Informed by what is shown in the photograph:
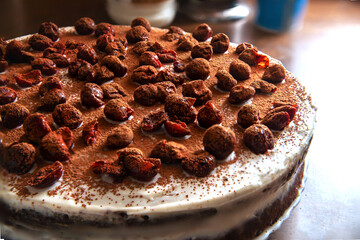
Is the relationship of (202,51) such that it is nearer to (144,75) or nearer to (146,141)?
(144,75)

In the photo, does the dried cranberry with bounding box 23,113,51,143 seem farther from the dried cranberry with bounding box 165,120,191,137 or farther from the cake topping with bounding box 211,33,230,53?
the cake topping with bounding box 211,33,230,53

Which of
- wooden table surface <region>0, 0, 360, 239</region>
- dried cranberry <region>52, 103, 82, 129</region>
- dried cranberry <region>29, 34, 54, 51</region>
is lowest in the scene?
wooden table surface <region>0, 0, 360, 239</region>

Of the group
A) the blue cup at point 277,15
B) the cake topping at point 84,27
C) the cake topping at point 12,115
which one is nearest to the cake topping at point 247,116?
the cake topping at point 12,115

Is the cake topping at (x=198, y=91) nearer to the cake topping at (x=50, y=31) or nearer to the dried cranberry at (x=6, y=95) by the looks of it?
the dried cranberry at (x=6, y=95)

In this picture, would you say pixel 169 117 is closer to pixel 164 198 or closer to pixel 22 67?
pixel 164 198

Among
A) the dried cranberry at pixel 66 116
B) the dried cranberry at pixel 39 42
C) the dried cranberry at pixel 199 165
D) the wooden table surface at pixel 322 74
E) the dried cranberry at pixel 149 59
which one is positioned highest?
the dried cranberry at pixel 39 42

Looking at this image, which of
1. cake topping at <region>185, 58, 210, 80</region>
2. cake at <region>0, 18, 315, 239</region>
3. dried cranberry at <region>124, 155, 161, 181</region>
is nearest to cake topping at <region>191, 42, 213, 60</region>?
cake at <region>0, 18, 315, 239</region>

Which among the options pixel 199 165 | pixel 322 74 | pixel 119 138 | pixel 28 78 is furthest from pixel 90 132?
pixel 322 74
